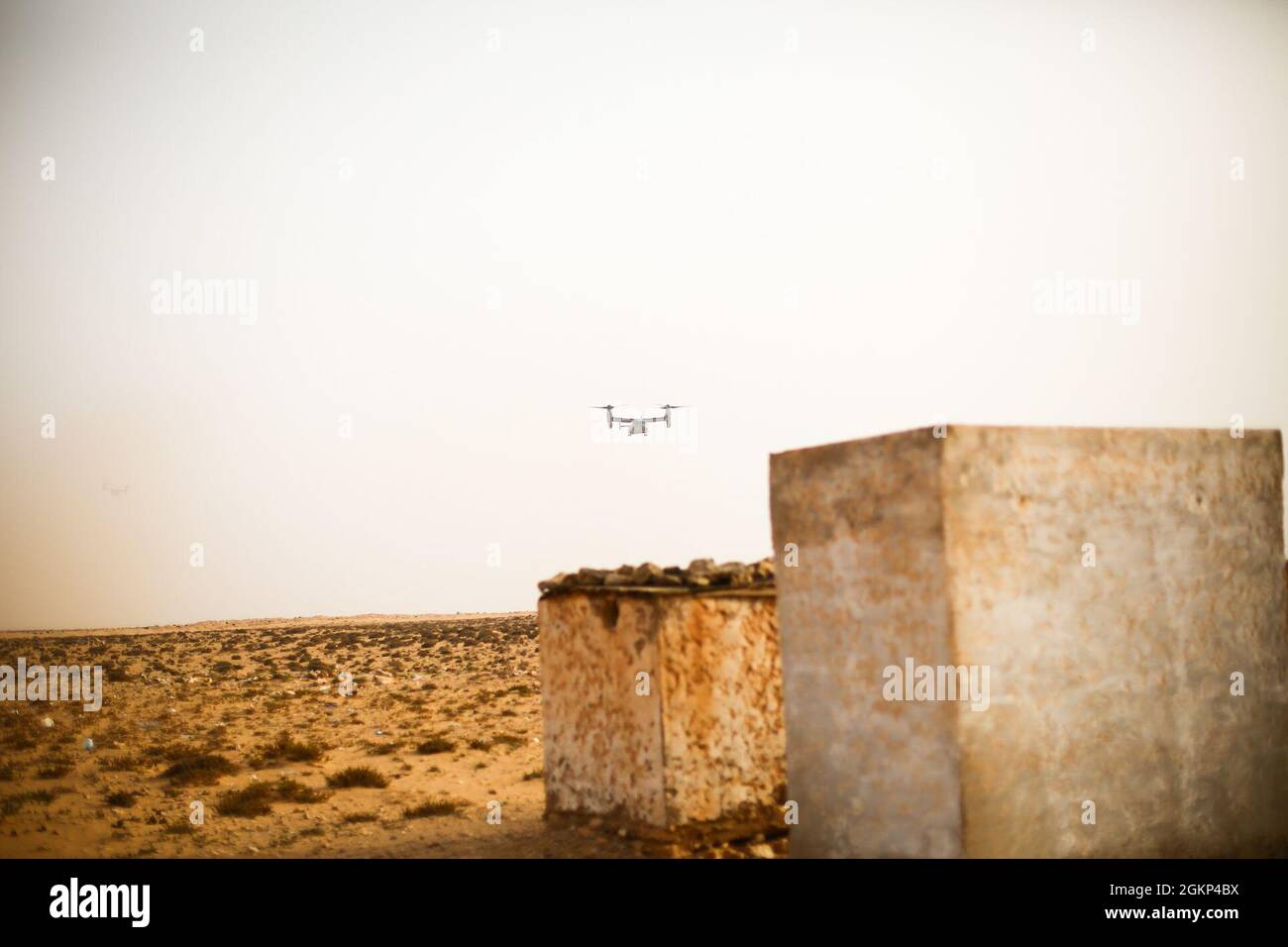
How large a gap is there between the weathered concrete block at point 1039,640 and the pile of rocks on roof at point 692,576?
1.60 meters

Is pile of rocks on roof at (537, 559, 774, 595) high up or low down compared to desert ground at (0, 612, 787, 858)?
up

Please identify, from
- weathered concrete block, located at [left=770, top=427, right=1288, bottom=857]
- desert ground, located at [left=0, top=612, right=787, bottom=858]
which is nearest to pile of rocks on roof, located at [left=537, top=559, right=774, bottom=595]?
weathered concrete block, located at [left=770, top=427, right=1288, bottom=857]

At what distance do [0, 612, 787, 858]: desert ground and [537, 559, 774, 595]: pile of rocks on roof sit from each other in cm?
192

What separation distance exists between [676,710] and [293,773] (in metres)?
7.12

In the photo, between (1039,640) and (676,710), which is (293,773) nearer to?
(676,710)

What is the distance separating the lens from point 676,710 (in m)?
7.27

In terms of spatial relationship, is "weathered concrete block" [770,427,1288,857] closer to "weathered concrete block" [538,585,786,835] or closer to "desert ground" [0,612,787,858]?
"weathered concrete block" [538,585,786,835]

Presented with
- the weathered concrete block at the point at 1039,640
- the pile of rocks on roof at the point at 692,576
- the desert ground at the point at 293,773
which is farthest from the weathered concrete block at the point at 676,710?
the weathered concrete block at the point at 1039,640

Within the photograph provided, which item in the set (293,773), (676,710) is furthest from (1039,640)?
(293,773)

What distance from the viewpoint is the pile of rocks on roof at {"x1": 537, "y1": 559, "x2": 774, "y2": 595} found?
7641mm

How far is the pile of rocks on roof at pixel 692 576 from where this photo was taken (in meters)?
7.64
